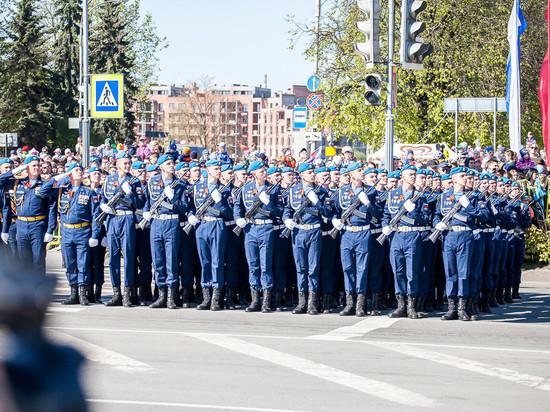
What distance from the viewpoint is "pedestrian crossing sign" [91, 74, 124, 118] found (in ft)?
58.5

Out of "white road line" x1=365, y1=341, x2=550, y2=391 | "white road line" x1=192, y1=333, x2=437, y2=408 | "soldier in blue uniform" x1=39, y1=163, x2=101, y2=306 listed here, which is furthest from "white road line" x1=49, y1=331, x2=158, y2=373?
"soldier in blue uniform" x1=39, y1=163, x2=101, y2=306

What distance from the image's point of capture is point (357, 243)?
12.4 meters

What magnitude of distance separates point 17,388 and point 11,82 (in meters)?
53.4

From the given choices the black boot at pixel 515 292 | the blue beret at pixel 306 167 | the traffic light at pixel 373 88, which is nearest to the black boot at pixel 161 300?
the blue beret at pixel 306 167

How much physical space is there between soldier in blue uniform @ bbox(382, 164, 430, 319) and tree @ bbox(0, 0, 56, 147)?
4346 centimetres

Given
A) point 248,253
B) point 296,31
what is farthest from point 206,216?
point 296,31

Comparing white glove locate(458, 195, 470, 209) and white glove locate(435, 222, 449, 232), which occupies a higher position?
A: white glove locate(458, 195, 470, 209)

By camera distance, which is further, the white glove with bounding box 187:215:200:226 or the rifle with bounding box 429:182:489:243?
the white glove with bounding box 187:215:200:226

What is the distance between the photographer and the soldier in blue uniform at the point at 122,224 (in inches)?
508

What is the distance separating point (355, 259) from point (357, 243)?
0.24 m

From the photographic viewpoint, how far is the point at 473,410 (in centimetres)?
714

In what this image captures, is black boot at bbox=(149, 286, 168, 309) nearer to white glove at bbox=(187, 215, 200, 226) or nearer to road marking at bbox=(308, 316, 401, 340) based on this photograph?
white glove at bbox=(187, 215, 200, 226)

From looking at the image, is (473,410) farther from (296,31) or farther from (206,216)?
(296,31)

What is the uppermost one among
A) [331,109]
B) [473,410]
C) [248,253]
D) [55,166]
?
[331,109]
